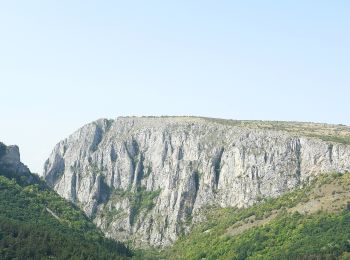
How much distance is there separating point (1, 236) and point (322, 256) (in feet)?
293

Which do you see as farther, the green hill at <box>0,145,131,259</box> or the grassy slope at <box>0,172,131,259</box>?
the grassy slope at <box>0,172,131,259</box>

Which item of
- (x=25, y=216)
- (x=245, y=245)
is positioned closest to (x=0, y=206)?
(x=25, y=216)

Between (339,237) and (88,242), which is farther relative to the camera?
(88,242)

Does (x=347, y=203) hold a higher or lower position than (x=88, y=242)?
higher

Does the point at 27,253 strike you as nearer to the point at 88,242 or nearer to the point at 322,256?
the point at 88,242

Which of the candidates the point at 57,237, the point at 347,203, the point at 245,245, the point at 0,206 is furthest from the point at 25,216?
the point at 347,203

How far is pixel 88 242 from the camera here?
190000 millimetres

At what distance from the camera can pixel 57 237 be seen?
17512 centimetres

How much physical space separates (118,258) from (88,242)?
46.0 ft

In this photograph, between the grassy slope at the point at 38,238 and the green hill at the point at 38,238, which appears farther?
the grassy slope at the point at 38,238

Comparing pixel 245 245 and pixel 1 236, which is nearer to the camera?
pixel 1 236

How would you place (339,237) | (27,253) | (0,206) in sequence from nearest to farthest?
(27,253) → (339,237) → (0,206)

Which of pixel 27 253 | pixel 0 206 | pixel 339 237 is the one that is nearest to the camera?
pixel 27 253

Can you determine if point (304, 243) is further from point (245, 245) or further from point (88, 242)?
point (88, 242)
